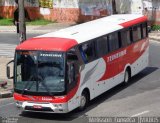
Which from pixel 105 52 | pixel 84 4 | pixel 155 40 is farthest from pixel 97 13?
pixel 105 52

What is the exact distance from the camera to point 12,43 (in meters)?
34.5

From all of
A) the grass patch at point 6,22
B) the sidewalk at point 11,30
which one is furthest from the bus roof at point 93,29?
the grass patch at point 6,22

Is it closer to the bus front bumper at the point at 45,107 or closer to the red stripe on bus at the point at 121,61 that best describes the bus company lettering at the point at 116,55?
the red stripe on bus at the point at 121,61

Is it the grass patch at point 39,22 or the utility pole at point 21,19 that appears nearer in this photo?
the utility pole at point 21,19

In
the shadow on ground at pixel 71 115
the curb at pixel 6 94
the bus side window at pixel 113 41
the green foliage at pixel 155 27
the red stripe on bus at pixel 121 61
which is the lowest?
the shadow on ground at pixel 71 115

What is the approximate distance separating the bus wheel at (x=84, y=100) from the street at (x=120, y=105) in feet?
0.56

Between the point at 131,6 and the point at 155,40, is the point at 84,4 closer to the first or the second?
the point at 131,6

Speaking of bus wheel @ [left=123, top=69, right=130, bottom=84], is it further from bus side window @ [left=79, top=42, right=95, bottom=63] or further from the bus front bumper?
the bus front bumper

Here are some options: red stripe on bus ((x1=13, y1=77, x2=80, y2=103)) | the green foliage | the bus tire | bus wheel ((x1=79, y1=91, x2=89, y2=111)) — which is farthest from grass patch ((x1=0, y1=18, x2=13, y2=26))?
red stripe on bus ((x1=13, y1=77, x2=80, y2=103))

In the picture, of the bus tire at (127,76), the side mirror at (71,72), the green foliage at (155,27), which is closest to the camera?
the side mirror at (71,72)

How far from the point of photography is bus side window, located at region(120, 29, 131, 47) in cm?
2147

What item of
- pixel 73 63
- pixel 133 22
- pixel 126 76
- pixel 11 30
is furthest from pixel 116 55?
pixel 11 30

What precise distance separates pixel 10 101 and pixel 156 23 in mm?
20488

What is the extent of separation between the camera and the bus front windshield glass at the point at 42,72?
1658cm
